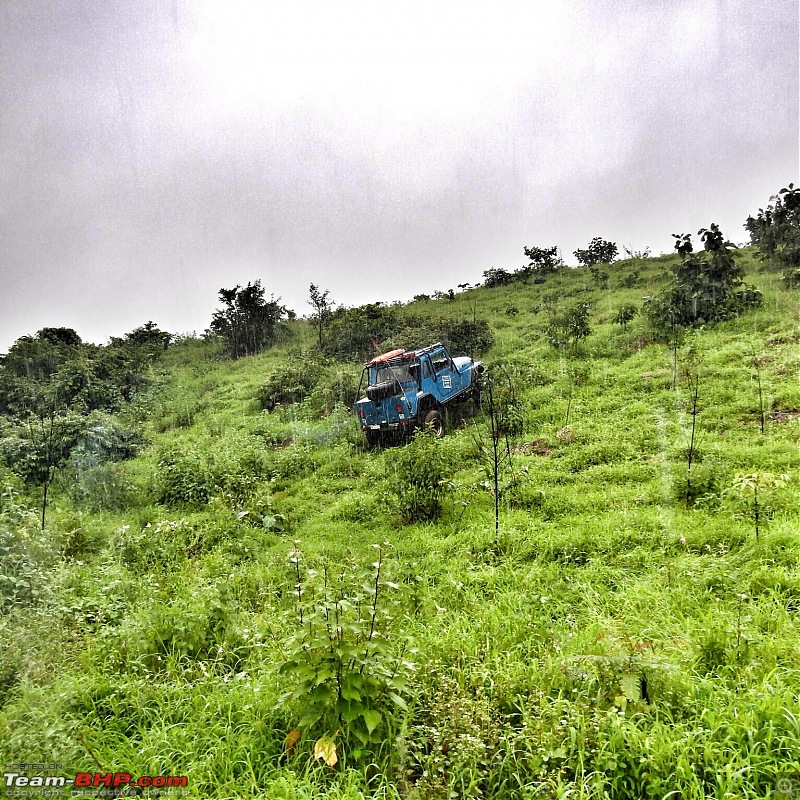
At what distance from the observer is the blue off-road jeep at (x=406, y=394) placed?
1130 centimetres

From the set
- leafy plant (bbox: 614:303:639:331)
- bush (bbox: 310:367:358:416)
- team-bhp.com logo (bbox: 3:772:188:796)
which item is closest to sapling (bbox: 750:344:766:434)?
leafy plant (bbox: 614:303:639:331)

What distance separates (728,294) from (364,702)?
17130 mm

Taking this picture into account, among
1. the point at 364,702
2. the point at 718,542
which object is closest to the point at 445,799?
the point at 364,702

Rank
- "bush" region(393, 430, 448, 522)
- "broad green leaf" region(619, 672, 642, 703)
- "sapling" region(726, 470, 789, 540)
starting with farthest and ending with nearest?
1. "bush" region(393, 430, 448, 522)
2. "sapling" region(726, 470, 789, 540)
3. "broad green leaf" region(619, 672, 642, 703)

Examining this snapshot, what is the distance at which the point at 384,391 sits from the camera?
11539 mm

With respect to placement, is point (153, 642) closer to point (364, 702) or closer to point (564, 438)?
point (364, 702)

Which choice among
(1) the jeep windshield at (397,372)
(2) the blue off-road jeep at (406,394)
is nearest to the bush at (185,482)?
(2) the blue off-road jeep at (406,394)

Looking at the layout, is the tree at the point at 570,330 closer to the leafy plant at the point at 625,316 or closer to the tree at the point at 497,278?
the leafy plant at the point at 625,316

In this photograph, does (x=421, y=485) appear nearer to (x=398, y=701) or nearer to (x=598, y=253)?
(x=398, y=701)

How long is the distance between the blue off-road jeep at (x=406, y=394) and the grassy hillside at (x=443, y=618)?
1.25 m

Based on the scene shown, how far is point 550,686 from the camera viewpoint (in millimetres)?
3420

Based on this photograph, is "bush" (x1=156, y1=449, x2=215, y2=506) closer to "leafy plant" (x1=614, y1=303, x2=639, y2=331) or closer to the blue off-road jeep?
the blue off-road jeep

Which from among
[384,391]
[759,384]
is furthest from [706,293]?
[384,391]

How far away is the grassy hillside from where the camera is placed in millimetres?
2885
